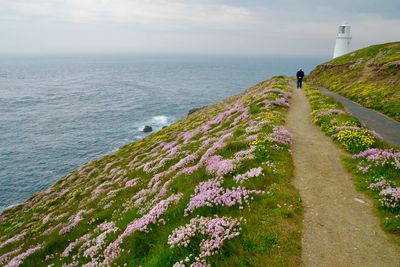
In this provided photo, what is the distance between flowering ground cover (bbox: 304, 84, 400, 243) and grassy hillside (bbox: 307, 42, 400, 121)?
15.4m

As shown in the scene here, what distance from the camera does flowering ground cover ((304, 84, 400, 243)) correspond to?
11422mm

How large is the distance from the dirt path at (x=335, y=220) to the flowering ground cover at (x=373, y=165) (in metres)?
0.44

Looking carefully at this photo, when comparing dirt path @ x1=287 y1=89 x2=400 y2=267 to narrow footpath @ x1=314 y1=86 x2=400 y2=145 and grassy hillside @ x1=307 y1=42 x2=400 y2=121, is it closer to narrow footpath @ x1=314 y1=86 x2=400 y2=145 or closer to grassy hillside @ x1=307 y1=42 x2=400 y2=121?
narrow footpath @ x1=314 y1=86 x2=400 y2=145

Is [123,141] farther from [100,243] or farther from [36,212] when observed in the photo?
[100,243]

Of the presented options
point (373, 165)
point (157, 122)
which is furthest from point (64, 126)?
point (373, 165)

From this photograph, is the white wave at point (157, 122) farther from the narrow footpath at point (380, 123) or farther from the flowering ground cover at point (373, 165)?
the flowering ground cover at point (373, 165)

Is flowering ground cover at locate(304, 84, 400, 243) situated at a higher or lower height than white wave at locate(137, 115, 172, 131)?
higher

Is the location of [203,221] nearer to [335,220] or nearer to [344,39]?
[335,220]

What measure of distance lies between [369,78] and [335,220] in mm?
49165

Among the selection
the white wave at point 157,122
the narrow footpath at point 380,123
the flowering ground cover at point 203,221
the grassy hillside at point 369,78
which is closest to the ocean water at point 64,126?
the white wave at point 157,122

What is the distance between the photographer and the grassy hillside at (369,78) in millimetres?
38312

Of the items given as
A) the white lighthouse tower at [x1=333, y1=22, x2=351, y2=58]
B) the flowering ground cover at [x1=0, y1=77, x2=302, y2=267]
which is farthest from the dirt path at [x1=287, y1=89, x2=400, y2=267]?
the white lighthouse tower at [x1=333, y1=22, x2=351, y2=58]

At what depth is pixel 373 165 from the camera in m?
15.2

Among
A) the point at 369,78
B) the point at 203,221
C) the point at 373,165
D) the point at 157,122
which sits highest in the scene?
the point at 369,78
